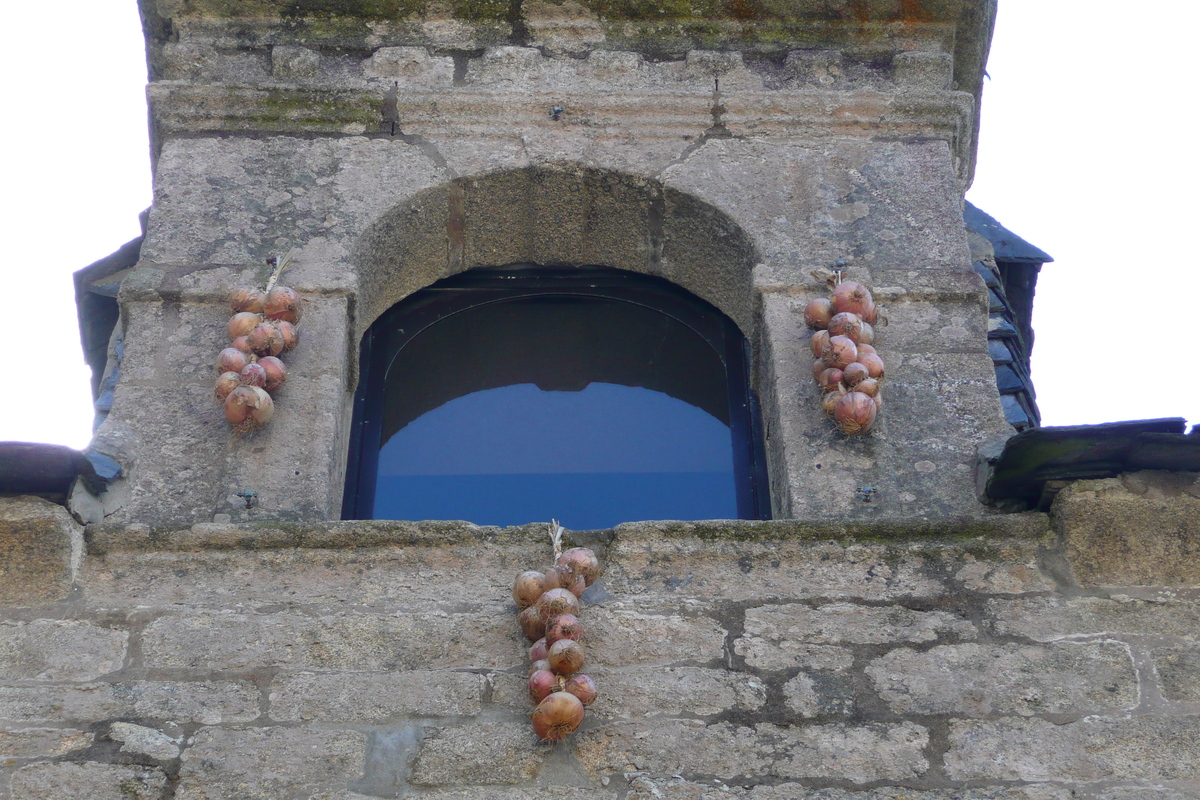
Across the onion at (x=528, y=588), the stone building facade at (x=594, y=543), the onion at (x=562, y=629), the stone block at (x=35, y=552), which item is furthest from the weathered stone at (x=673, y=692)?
the stone block at (x=35, y=552)

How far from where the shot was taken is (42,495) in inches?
141

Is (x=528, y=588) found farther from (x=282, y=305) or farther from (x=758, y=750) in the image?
(x=282, y=305)

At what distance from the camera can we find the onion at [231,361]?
410 cm

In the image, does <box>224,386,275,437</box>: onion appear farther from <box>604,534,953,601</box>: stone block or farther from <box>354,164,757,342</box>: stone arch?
<box>604,534,953,601</box>: stone block

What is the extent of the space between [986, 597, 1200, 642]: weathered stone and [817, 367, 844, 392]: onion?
31.9 inches

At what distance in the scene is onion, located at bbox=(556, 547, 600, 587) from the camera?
11.4 feet

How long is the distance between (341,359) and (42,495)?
984 millimetres

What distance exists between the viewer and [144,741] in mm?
3176

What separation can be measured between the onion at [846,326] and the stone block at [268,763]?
177 cm

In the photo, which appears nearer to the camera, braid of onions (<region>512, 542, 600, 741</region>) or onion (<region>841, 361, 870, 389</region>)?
braid of onions (<region>512, 542, 600, 741</region>)

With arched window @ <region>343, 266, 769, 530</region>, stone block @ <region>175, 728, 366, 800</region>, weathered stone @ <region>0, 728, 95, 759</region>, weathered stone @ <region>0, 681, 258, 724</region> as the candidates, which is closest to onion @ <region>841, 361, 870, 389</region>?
arched window @ <region>343, 266, 769, 530</region>

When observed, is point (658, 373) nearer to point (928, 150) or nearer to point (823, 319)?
point (823, 319)

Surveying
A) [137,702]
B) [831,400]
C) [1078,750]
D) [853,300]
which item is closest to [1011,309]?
[853,300]

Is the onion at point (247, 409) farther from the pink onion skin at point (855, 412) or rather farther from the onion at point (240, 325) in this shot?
the pink onion skin at point (855, 412)
